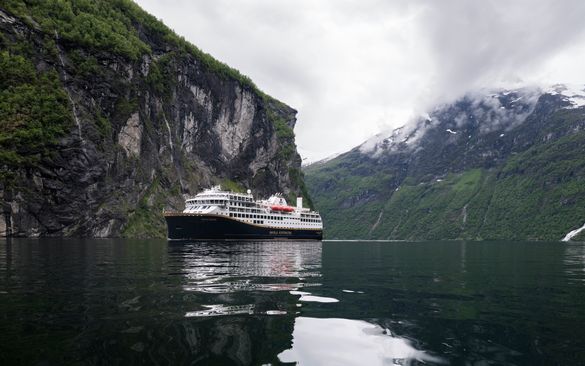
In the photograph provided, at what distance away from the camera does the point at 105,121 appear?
131500 millimetres

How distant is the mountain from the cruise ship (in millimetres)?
27650

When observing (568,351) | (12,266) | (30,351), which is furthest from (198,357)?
(12,266)

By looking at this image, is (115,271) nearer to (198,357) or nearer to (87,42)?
(198,357)

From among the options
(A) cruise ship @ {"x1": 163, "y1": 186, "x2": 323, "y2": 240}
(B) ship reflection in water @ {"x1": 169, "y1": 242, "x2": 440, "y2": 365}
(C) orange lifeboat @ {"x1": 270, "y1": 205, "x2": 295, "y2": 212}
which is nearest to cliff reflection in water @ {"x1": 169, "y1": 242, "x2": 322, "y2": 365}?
(B) ship reflection in water @ {"x1": 169, "y1": 242, "x2": 440, "y2": 365}

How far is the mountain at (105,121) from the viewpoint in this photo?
105 meters

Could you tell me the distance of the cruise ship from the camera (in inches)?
4035

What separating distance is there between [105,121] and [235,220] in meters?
55.4

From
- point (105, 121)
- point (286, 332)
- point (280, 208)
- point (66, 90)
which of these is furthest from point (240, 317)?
point (105, 121)

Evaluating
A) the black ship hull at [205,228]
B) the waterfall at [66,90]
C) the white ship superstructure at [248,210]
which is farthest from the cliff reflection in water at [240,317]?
the waterfall at [66,90]

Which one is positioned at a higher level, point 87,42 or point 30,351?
point 87,42

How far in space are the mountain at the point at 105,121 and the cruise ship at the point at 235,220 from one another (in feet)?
90.7

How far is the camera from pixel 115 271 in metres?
29.0

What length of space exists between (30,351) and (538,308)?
17823 millimetres

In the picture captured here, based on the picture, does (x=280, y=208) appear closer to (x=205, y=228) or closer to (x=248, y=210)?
(x=248, y=210)
